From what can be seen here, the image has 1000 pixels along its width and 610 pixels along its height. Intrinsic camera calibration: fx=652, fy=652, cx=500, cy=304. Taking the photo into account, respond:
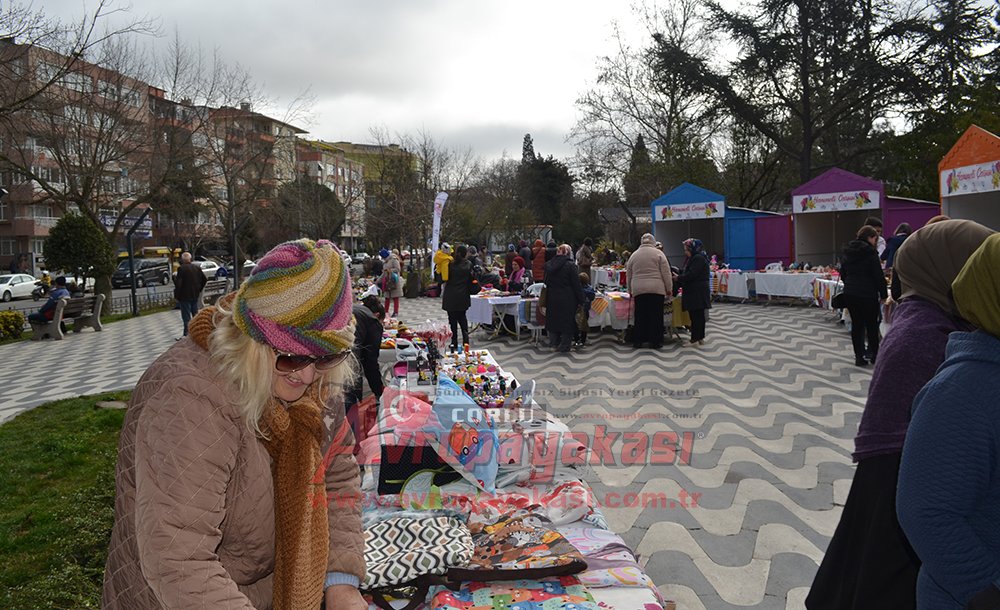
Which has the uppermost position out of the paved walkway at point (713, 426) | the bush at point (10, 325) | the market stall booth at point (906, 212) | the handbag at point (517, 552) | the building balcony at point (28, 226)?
the building balcony at point (28, 226)

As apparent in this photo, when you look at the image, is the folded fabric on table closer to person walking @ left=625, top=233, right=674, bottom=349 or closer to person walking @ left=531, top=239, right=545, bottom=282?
person walking @ left=625, top=233, right=674, bottom=349

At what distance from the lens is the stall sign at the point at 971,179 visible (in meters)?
11.6

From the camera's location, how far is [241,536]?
1.36 m

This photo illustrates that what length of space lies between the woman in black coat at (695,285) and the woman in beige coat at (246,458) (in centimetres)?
830

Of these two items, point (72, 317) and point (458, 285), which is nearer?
point (458, 285)

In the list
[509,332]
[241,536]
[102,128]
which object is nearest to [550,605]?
[241,536]

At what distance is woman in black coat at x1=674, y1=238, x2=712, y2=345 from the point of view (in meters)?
9.37

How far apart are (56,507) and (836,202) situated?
17.1 metres

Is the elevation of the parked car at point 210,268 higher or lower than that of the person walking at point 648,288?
higher

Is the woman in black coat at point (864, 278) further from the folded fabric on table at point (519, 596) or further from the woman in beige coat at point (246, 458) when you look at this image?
the woman in beige coat at point (246, 458)

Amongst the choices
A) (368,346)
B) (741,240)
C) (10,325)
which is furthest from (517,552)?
(741,240)

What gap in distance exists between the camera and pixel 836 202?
16.3 metres

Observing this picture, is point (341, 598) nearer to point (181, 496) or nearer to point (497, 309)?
point (181, 496)

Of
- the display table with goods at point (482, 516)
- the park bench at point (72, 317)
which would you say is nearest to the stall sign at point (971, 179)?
the display table with goods at point (482, 516)
